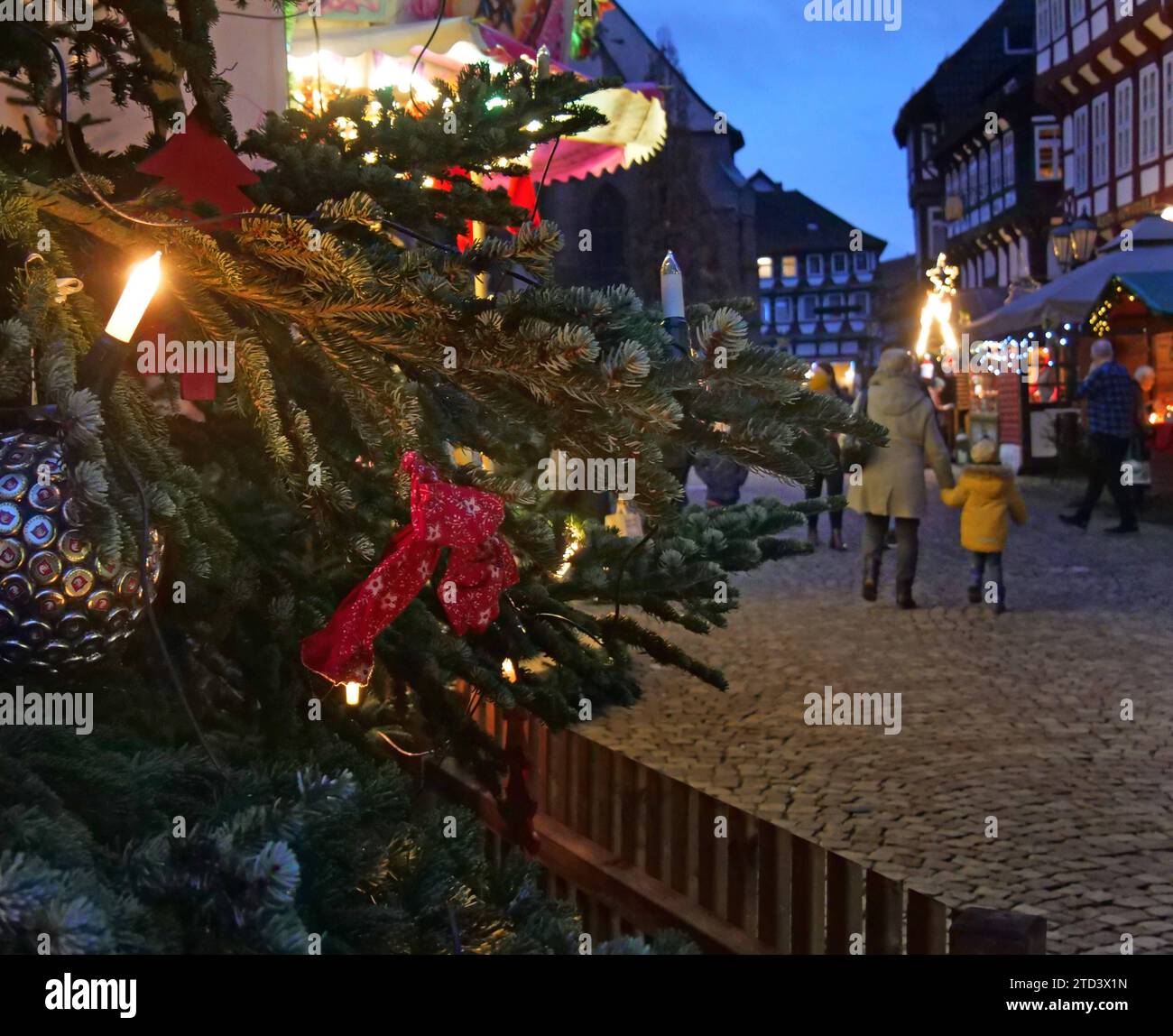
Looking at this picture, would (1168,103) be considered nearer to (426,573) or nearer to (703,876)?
(703,876)

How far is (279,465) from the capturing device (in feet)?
7.20

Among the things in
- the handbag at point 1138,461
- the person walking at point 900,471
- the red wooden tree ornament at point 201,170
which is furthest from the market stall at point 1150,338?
the red wooden tree ornament at point 201,170

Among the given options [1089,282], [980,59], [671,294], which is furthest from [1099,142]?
[671,294]

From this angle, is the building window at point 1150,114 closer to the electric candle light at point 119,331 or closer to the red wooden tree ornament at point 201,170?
the red wooden tree ornament at point 201,170

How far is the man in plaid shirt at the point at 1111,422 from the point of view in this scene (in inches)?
612

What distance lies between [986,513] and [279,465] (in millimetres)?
9323

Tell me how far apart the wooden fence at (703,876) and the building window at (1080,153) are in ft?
111

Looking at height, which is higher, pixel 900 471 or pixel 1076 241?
pixel 1076 241

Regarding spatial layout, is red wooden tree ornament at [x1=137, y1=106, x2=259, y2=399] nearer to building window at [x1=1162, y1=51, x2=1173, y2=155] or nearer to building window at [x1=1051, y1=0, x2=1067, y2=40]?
building window at [x1=1162, y1=51, x2=1173, y2=155]

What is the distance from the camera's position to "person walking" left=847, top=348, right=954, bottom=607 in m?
10.9

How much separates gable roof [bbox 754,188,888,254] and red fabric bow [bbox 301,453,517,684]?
281 feet

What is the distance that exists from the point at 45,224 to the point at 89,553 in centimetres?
58

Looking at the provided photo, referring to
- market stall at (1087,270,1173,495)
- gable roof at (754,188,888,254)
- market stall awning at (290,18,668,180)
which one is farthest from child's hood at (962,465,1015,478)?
gable roof at (754,188,888,254)
